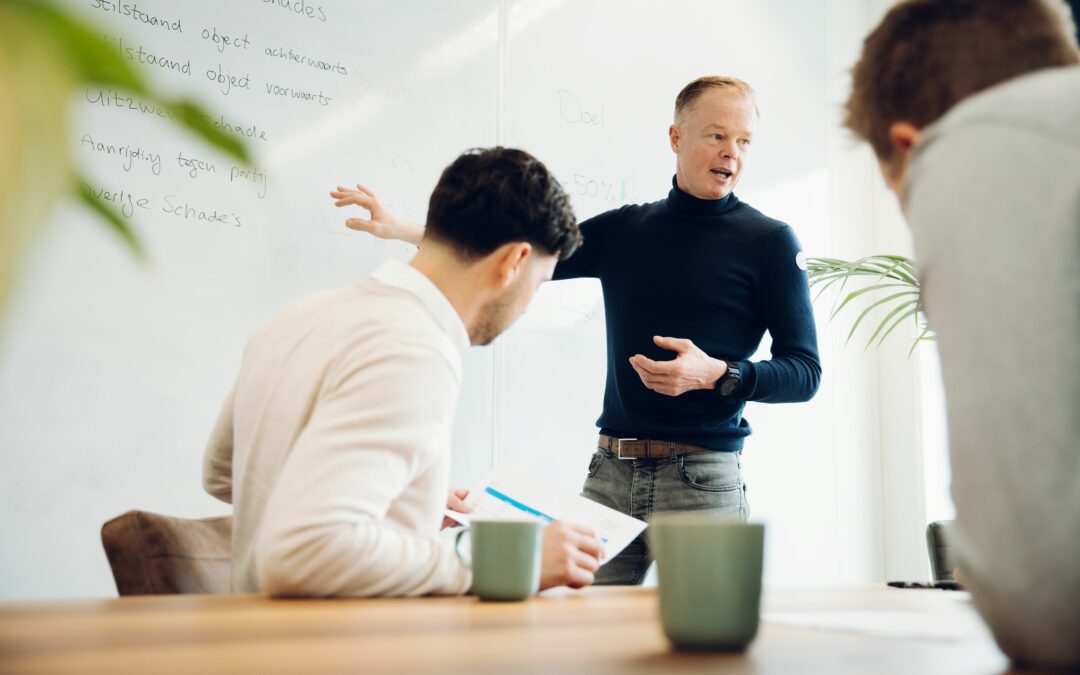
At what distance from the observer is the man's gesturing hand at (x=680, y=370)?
6.73 ft

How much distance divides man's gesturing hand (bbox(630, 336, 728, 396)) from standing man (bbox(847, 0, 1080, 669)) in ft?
4.61

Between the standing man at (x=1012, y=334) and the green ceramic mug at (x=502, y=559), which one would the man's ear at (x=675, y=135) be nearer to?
the green ceramic mug at (x=502, y=559)

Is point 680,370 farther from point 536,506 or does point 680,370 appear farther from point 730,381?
point 536,506

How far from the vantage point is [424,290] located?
1345 mm

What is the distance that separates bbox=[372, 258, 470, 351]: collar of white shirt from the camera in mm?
1342

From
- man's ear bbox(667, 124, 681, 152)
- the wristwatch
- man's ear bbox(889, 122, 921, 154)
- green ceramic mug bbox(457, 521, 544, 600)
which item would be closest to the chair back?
green ceramic mug bbox(457, 521, 544, 600)

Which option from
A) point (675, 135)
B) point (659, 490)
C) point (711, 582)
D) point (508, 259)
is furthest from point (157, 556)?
point (675, 135)

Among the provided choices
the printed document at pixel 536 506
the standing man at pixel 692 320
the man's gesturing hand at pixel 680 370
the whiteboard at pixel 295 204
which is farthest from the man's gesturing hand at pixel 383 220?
the printed document at pixel 536 506

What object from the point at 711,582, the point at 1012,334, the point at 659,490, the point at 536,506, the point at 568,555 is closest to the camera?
the point at 1012,334

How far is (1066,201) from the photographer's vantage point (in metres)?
0.56

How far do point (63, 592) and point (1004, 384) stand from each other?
234 cm

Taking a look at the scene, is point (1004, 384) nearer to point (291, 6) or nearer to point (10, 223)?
Result: point (10, 223)

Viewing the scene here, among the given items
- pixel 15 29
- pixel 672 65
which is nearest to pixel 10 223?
pixel 15 29

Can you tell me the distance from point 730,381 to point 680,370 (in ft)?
0.48
